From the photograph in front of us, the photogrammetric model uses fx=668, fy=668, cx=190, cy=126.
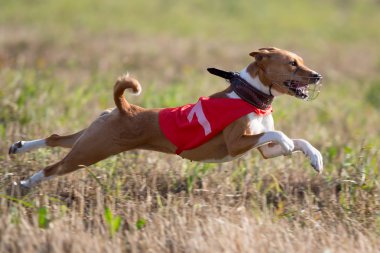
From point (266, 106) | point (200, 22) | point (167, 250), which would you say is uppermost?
point (200, 22)

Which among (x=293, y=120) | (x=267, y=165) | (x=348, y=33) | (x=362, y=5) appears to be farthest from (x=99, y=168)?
(x=362, y=5)

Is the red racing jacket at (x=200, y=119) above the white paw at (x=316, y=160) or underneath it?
above

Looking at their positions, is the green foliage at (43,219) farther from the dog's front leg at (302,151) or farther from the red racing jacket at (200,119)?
the dog's front leg at (302,151)

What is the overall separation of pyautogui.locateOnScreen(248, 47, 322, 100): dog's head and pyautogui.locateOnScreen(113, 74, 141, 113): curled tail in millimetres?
1060

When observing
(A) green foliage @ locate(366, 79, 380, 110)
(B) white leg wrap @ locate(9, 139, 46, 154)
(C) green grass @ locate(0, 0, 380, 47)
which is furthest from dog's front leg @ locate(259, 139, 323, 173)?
(C) green grass @ locate(0, 0, 380, 47)

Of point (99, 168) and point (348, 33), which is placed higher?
point (348, 33)

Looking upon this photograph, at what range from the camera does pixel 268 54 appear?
6.02 metres

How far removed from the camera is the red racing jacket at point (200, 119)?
587cm

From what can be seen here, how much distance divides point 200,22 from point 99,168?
16694mm

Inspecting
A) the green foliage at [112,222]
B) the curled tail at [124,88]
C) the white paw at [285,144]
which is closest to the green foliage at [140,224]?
the green foliage at [112,222]

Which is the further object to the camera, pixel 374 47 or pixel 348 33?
pixel 348 33

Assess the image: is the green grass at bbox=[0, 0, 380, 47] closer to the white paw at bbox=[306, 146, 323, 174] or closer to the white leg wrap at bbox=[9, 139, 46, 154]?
the white leg wrap at bbox=[9, 139, 46, 154]

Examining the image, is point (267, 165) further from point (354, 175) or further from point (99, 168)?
point (99, 168)

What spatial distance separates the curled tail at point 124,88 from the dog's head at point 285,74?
106 centimetres
